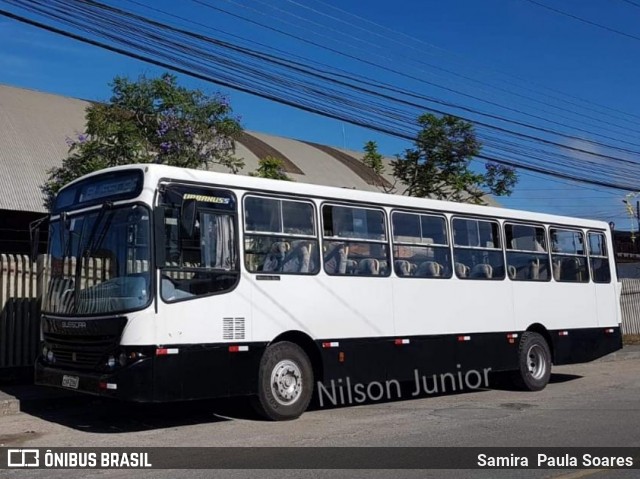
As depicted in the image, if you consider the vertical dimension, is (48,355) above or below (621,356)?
above

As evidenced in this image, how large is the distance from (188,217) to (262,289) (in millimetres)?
1383

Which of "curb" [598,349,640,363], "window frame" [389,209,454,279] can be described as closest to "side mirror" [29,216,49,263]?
"window frame" [389,209,454,279]

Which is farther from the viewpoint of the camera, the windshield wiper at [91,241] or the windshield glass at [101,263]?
the windshield wiper at [91,241]

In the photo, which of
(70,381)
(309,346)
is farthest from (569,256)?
(70,381)

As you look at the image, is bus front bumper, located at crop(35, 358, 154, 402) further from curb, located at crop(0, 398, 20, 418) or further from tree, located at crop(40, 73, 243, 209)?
tree, located at crop(40, 73, 243, 209)

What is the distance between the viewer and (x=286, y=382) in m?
9.52

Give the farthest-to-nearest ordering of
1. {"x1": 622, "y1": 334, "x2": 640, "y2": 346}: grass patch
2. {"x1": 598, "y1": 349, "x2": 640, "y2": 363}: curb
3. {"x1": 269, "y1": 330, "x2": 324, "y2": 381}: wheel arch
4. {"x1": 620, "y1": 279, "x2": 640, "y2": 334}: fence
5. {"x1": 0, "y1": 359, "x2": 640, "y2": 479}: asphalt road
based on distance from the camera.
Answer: {"x1": 620, "y1": 279, "x2": 640, "y2": 334}: fence
{"x1": 622, "y1": 334, "x2": 640, "y2": 346}: grass patch
{"x1": 598, "y1": 349, "x2": 640, "y2": 363}: curb
{"x1": 269, "y1": 330, "x2": 324, "y2": 381}: wheel arch
{"x1": 0, "y1": 359, "x2": 640, "y2": 479}: asphalt road

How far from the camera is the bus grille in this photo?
332 inches

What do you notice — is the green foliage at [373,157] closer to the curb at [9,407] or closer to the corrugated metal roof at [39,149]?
the corrugated metal roof at [39,149]

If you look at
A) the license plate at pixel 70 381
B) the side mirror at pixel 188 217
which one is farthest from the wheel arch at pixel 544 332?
the license plate at pixel 70 381

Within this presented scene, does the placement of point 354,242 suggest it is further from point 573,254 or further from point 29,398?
point 573,254

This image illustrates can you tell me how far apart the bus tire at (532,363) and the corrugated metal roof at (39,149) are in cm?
903

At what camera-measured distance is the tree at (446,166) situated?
66.4 ft

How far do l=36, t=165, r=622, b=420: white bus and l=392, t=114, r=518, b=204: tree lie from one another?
7.66 meters
